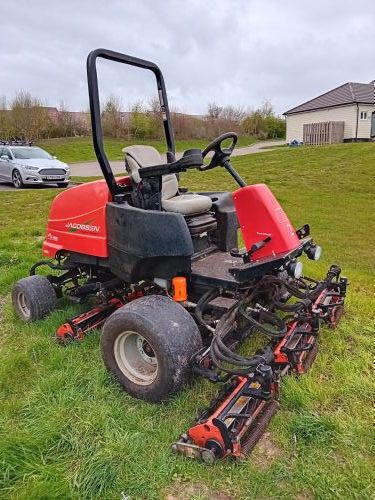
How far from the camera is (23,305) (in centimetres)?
404

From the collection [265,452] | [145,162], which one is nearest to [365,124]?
[145,162]

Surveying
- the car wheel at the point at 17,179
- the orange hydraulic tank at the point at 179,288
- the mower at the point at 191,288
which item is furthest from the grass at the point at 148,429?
the car wheel at the point at 17,179

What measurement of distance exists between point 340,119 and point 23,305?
2980 cm

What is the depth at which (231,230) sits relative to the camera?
12.1 feet

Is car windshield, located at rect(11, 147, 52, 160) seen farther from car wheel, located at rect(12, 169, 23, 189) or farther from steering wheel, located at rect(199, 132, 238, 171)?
steering wheel, located at rect(199, 132, 238, 171)

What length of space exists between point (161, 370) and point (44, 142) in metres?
27.2

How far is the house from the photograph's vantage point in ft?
94.9

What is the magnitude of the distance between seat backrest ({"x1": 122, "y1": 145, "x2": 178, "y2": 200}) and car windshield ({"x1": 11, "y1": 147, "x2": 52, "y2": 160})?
39.5ft

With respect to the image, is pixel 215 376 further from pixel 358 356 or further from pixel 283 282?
pixel 358 356

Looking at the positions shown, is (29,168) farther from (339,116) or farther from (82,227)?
(339,116)

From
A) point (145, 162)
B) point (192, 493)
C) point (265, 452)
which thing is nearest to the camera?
point (192, 493)

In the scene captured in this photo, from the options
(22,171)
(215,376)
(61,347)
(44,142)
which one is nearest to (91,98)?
(61,347)

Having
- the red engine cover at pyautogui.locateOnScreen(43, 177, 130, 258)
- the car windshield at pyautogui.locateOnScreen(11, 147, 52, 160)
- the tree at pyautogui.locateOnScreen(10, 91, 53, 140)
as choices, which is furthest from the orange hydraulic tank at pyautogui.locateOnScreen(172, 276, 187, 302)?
the tree at pyautogui.locateOnScreen(10, 91, 53, 140)

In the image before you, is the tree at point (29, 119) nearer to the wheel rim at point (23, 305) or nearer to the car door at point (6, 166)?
the car door at point (6, 166)
